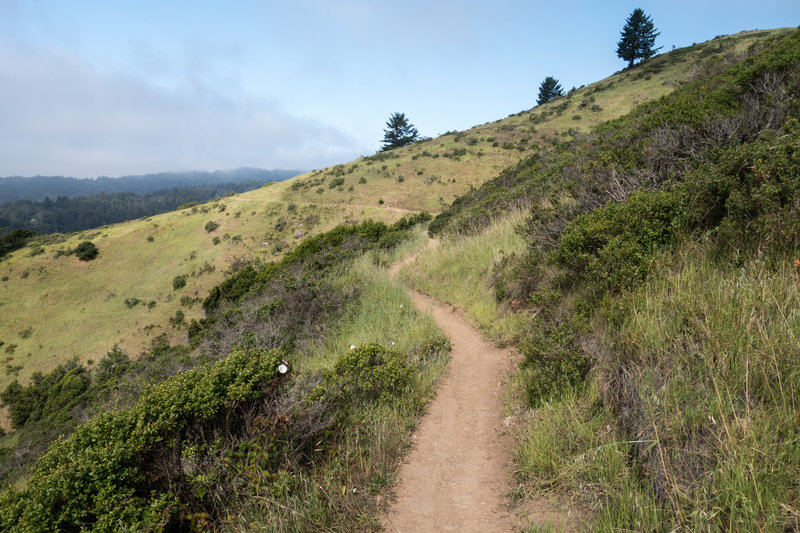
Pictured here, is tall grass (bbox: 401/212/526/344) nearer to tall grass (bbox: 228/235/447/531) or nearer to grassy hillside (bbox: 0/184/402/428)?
tall grass (bbox: 228/235/447/531)

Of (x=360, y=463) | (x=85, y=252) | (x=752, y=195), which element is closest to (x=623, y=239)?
(x=752, y=195)

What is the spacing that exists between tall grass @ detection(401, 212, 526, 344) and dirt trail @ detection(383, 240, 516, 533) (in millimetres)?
752

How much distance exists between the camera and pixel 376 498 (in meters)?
3.01

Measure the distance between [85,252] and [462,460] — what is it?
55.4 m

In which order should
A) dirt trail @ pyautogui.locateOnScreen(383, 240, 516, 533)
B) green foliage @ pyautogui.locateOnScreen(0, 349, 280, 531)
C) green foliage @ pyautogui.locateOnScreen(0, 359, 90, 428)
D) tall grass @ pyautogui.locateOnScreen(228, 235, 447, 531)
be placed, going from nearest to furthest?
green foliage @ pyautogui.locateOnScreen(0, 349, 280, 531), tall grass @ pyautogui.locateOnScreen(228, 235, 447, 531), dirt trail @ pyautogui.locateOnScreen(383, 240, 516, 533), green foliage @ pyautogui.locateOnScreen(0, 359, 90, 428)

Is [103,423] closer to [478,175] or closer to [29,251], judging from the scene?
[478,175]

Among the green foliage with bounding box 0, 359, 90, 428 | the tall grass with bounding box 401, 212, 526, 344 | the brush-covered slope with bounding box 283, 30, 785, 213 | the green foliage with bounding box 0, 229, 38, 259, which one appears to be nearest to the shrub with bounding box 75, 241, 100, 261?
the green foliage with bounding box 0, 229, 38, 259

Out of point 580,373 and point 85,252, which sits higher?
point 85,252

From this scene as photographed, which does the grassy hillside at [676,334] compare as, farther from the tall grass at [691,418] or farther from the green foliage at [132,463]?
the green foliage at [132,463]

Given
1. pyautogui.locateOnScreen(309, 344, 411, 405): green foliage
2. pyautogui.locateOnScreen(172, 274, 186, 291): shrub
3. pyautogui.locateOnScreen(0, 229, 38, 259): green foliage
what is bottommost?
pyautogui.locateOnScreen(172, 274, 186, 291): shrub

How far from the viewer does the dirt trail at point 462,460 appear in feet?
9.18

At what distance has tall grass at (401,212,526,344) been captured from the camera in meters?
6.32

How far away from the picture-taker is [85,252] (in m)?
43.0

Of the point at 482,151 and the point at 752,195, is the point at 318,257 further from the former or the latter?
the point at 482,151
